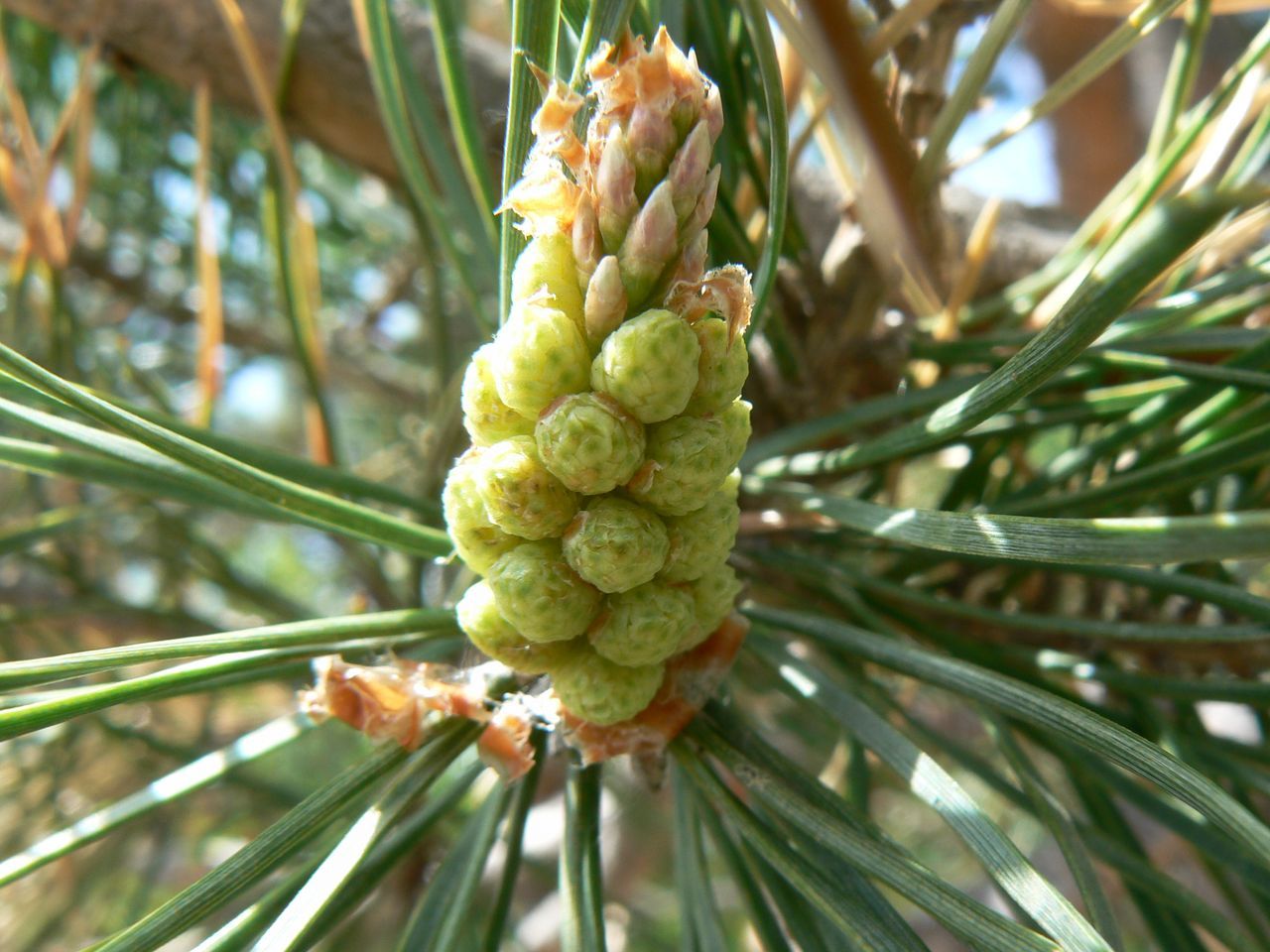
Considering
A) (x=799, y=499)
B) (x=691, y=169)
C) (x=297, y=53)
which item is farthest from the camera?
(x=297, y=53)

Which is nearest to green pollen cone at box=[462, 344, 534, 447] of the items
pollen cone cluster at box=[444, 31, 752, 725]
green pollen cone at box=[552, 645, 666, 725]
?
pollen cone cluster at box=[444, 31, 752, 725]

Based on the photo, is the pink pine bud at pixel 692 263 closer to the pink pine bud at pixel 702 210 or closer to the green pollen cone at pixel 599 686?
the pink pine bud at pixel 702 210

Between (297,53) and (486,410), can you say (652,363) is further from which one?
(297,53)

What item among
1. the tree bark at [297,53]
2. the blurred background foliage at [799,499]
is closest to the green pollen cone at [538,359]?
the blurred background foliage at [799,499]

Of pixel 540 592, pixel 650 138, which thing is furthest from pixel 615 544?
pixel 650 138

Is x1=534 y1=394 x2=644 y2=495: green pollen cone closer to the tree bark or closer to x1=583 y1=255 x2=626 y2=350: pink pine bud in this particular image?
x1=583 y1=255 x2=626 y2=350: pink pine bud

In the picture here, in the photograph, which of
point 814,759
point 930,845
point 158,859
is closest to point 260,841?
point 158,859
